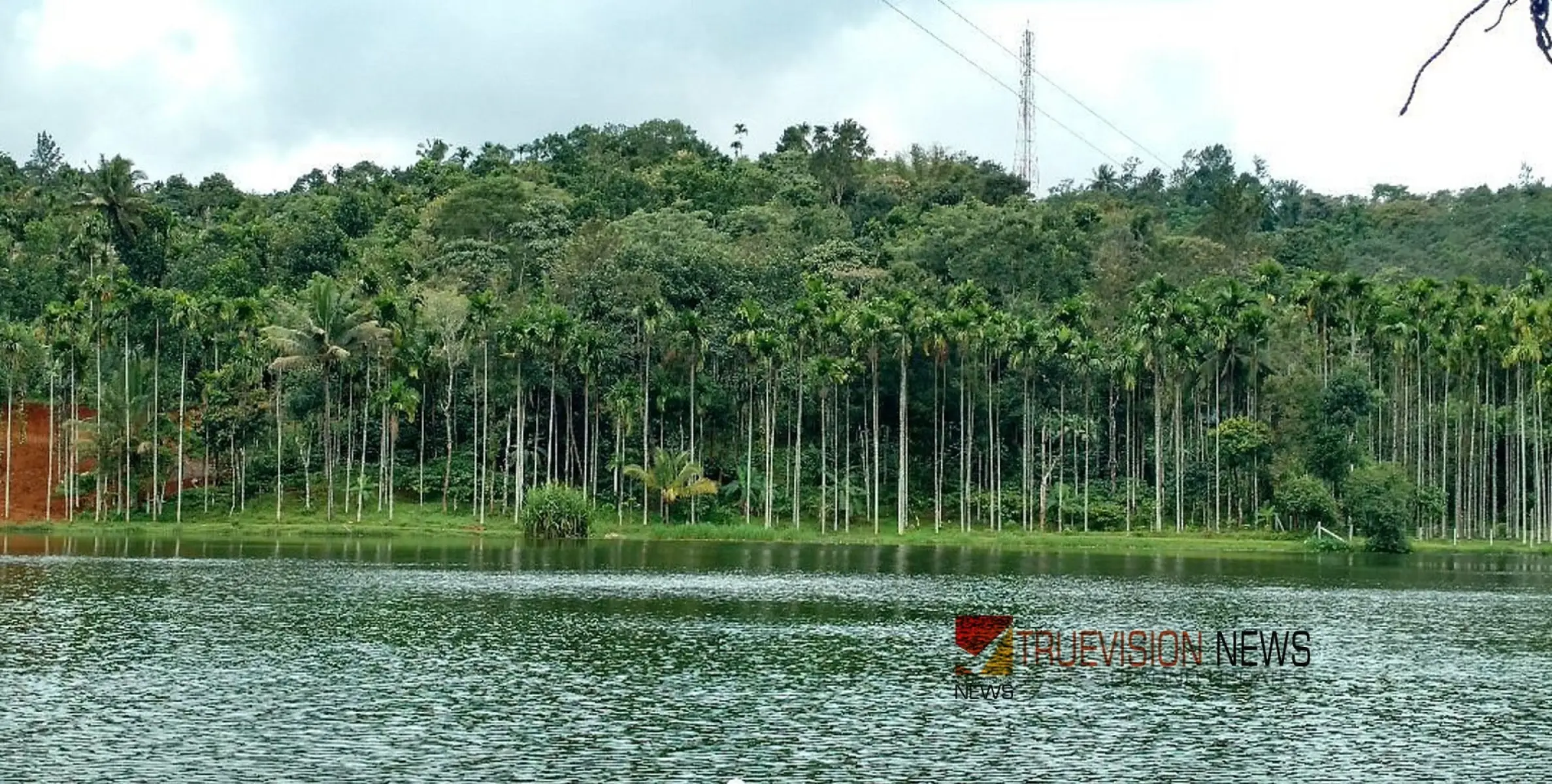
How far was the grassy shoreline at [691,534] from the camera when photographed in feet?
316

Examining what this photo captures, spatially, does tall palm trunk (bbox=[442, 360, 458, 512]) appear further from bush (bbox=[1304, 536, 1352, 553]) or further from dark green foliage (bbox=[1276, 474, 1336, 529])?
bush (bbox=[1304, 536, 1352, 553])

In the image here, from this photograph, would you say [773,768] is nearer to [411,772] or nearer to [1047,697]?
[411,772]

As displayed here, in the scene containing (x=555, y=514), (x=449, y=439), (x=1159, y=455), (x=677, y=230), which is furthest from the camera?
(x=677, y=230)

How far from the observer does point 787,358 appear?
103375mm

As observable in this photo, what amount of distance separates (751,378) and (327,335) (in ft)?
89.1

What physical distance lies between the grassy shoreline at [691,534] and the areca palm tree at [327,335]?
353cm

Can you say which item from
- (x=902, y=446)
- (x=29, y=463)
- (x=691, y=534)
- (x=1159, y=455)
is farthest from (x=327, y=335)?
(x=1159, y=455)

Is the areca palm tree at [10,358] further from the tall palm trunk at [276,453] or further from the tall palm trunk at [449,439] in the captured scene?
the tall palm trunk at [449,439]

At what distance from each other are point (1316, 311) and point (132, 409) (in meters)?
73.9

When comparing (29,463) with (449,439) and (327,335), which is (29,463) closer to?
(327,335)

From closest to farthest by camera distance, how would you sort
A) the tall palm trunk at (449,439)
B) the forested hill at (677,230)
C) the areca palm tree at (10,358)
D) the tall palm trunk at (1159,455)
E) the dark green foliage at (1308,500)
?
1. the dark green foliage at (1308,500)
2. the tall palm trunk at (1159,455)
3. the areca palm tree at (10,358)
4. the tall palm trunk at (449,439)
5. the forested hill at (677,230)

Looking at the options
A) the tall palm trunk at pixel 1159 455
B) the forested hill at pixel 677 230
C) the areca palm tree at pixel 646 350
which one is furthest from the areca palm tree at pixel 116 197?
the tall palm trunk at pixel 1159 455

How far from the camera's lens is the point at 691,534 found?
101m

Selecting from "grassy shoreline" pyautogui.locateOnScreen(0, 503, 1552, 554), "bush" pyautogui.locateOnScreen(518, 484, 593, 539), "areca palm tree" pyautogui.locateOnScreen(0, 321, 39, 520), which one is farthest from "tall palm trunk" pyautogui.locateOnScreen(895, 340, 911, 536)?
"areca palm tree" pyautogui.locateOnScreen(0, 321, 39, 520)
